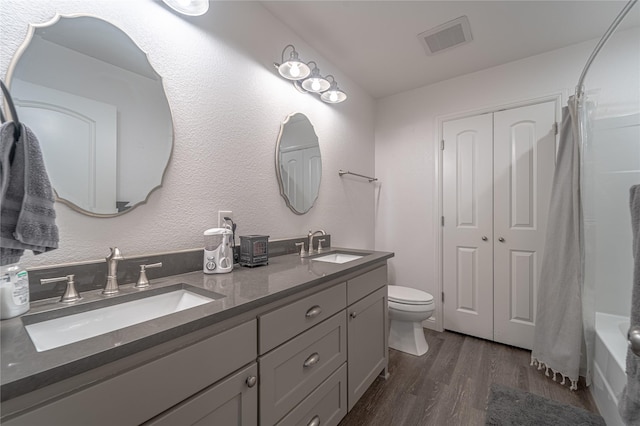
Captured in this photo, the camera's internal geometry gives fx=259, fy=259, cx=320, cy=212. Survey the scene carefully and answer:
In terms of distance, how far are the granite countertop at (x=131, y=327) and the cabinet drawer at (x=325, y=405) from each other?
0.48m

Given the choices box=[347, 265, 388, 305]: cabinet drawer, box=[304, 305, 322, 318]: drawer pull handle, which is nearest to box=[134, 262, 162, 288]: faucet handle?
box=[304, 305, 322, 318]: drawer pull handle

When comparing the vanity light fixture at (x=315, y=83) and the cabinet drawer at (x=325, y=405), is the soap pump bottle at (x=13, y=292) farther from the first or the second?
the vanity light fixture at (x=315, y=83)

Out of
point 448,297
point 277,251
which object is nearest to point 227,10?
point 277,251

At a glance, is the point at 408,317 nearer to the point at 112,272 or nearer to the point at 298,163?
the point at 298,163

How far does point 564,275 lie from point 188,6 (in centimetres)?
267

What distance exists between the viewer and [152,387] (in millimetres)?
614

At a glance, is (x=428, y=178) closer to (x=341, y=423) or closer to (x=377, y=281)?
(x=377, y=281)

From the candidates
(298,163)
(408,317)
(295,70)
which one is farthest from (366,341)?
(295,70)

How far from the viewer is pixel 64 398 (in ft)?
1.61

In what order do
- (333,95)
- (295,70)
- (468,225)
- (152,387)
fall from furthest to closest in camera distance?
(468,225) < (333,95) < (295,70) < (152,387)

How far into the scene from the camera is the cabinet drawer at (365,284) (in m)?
1.38

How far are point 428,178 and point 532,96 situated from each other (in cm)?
102

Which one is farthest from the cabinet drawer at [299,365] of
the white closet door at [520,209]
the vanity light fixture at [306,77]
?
the white closet door at [520,209]

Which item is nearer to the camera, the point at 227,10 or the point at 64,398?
the point at 64,398
